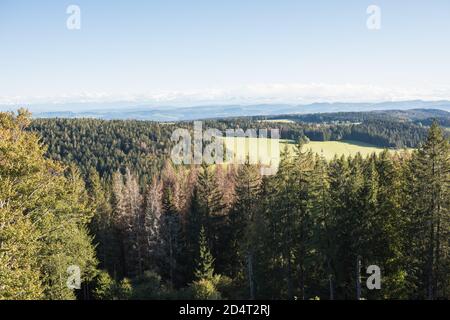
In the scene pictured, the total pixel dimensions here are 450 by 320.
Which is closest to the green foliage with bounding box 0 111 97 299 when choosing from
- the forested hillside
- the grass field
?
the grass field

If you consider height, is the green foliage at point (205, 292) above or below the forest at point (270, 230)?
below

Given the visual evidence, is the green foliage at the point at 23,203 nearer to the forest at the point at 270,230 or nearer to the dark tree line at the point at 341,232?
the forest at the point at 270,230

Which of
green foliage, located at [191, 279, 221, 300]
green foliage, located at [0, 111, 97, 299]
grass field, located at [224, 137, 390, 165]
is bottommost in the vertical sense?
green foliage, located at [191, 279, 221, 300]

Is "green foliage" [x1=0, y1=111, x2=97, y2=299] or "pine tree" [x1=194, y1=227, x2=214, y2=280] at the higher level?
"green foliage" [x1=0, y1=111, x2=97, y2=299]

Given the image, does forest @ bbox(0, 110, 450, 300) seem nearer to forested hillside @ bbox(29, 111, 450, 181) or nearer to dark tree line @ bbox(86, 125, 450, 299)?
dark tree line @ bbox(86, 125, 450, 299)

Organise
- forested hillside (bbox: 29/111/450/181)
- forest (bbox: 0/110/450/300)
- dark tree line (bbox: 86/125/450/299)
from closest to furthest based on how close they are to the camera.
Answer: forest (bbox: 0/110/450/300), dark tree line (bbox: 86/125/450/299), forested hillside (bbox: 29/111/450/181)

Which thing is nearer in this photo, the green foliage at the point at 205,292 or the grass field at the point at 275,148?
the green foliage at the point at 205,292

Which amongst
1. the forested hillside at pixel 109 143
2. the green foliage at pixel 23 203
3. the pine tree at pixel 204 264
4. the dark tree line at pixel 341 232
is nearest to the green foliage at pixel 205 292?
the dark tree line at pixel 341 232

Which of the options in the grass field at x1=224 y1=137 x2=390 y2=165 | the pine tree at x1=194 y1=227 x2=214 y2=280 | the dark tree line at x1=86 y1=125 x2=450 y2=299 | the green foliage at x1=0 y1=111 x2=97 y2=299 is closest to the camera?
the green foliage at x1=0 y1=111 x2=97 y2=299

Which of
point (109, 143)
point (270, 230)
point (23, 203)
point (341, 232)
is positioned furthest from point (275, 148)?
point (23, 203)

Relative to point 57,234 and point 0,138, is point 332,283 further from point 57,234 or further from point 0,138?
point 0,138
